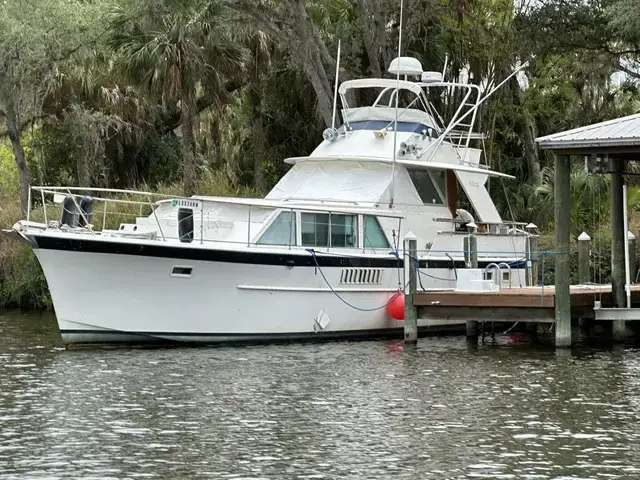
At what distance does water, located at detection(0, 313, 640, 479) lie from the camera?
14.9 m

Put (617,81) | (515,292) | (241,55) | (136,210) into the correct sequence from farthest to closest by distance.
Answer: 1. (617,81)
2. (241,55)
3. (136,210)
4. (515,292)

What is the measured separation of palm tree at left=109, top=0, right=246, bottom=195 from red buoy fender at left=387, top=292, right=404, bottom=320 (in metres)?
11.3

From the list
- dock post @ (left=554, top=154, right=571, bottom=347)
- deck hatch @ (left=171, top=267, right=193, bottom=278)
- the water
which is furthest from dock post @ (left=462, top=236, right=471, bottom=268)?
deck hatch @ (left=171, top=267, right=193, bottom=278)

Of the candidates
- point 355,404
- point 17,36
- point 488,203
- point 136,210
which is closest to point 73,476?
point 355,404

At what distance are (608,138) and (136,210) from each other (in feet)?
54.4

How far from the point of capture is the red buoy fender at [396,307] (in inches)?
1097

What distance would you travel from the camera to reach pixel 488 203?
30.7 meters

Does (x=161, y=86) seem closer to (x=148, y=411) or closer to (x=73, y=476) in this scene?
(x=148, y=411)

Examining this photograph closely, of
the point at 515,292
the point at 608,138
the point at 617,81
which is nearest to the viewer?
the point at 608,138

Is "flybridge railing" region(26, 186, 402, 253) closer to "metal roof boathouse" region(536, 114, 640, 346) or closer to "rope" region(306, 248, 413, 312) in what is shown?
"rope" region(306, 248, 413, 312)

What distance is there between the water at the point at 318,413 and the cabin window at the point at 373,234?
2736 mm

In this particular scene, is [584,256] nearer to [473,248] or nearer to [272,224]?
[473,248]

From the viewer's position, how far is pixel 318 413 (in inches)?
718

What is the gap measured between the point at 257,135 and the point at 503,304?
19.3 metres
